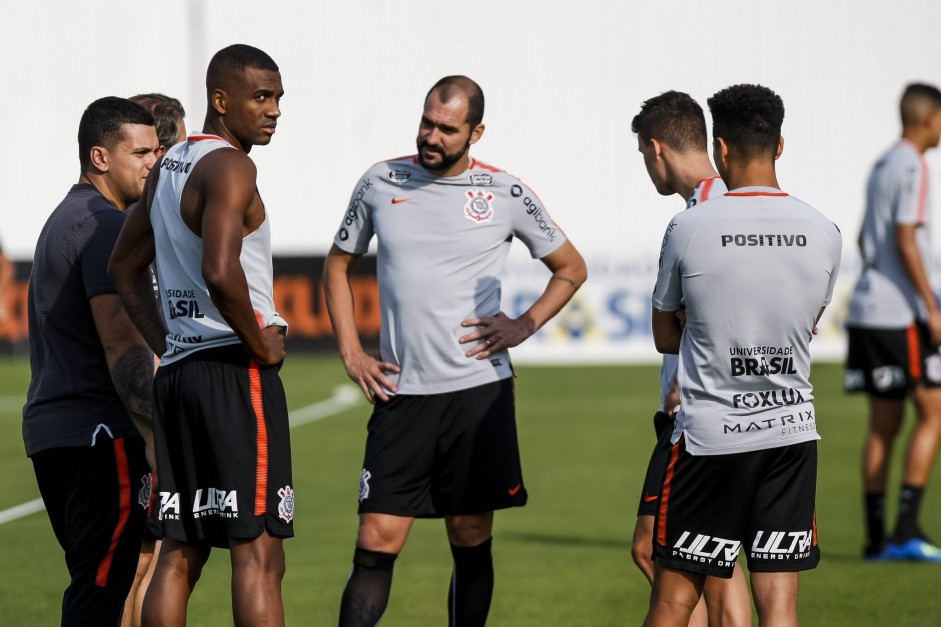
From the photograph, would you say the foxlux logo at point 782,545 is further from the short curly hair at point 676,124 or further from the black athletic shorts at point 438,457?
the short curly hair at point 676,124

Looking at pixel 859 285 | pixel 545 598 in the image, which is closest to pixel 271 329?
pixel 545 598

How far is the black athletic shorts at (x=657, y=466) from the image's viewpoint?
5.38 meters

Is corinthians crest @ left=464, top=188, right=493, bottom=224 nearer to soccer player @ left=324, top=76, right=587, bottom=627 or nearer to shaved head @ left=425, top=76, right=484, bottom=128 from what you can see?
soccer player @ left=324, top=76, right=587, bottom=627

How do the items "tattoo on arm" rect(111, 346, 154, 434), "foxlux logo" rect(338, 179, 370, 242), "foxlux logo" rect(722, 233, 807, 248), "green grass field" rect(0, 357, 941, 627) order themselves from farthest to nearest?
"green grass field" rect(0, 357, 941, 627), "foxlux logo" rect(338, 179, 370, 242), "tattoo on arm" rect(111, 346, 154, 434), "foxlux logo" rect(722, 233, 807, 248)

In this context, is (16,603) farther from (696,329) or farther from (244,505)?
(696,329)

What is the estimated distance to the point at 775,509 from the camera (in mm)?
4594

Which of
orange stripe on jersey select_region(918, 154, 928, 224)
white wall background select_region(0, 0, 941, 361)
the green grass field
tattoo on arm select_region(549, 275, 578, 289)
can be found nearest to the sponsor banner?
white wall background select_region(0, 0, 941, 361)

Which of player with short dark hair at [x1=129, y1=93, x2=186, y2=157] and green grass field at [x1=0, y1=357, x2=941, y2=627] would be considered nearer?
player with short dark hair at [x1=129, y1=93, x2=186, y2=157]

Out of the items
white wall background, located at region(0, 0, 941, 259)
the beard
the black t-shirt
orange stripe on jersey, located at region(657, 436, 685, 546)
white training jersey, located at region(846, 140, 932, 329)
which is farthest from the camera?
white wall background, located at region(0, 0, 941, 259)

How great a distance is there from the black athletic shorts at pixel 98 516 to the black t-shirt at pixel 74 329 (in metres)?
0.08

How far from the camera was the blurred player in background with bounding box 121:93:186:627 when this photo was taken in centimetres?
552

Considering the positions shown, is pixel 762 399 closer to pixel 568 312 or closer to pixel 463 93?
pixel 463 93

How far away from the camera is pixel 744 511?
4.61 meters

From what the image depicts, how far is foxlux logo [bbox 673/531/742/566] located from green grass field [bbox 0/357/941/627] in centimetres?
222
